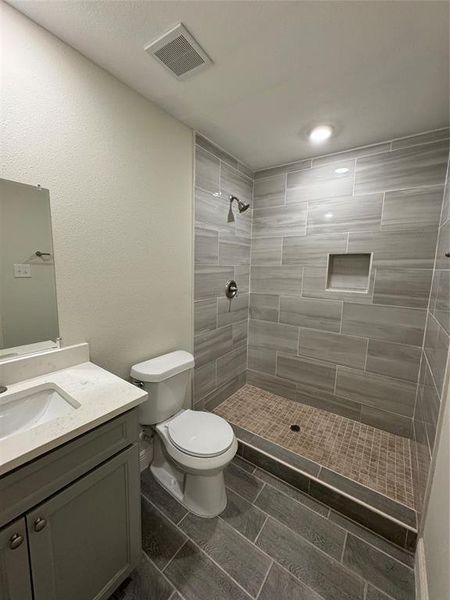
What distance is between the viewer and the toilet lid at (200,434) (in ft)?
4.46

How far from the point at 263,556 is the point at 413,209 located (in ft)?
7.66

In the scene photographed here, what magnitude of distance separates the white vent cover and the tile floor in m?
2.40

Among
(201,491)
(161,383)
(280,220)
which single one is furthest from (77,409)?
(280,220)

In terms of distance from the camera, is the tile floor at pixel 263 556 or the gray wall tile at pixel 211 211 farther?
the gray wall tile at pixel 211 211

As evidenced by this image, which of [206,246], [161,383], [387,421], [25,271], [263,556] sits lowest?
[263,556]

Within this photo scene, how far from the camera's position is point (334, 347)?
85.1 inches

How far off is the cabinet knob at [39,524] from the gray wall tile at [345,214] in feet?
7.64

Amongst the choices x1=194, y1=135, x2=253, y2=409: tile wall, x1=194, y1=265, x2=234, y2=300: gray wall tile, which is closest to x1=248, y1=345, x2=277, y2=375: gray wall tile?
x1=194, y1=135, x2=253, y2=409: tile wall

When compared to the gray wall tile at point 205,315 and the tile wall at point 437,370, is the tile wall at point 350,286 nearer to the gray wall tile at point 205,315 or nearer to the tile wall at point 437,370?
the tile wall at point 437,370

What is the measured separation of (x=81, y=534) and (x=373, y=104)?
248 cm

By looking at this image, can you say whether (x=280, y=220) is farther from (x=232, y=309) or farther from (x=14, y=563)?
(x=14, y=563)

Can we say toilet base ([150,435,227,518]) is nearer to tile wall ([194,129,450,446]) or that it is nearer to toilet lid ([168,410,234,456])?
toilet lid ([168,410,234,456])

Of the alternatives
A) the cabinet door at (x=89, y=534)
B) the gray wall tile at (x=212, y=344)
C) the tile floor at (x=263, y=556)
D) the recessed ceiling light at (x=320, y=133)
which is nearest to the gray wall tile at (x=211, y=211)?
the recessed ceiling light at (x=320, y=133)

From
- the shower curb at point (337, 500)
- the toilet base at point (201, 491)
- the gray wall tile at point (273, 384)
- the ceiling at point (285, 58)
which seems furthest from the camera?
the gray wall tile at point (273, 384)
